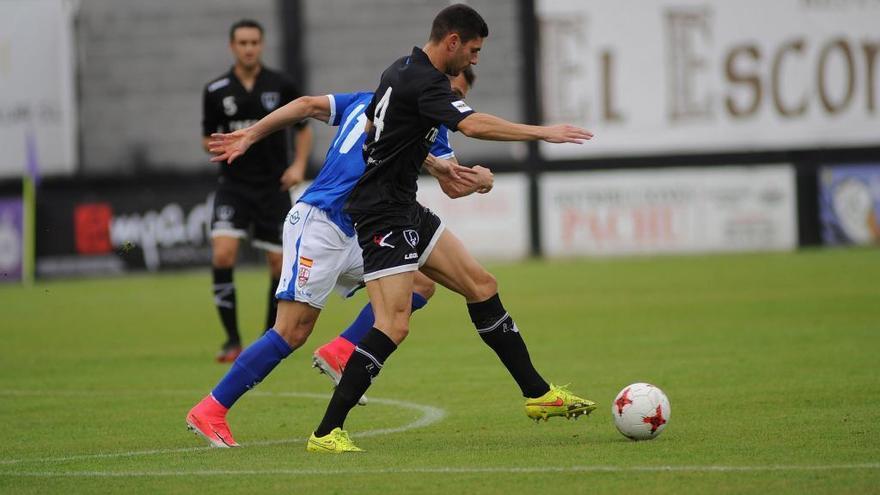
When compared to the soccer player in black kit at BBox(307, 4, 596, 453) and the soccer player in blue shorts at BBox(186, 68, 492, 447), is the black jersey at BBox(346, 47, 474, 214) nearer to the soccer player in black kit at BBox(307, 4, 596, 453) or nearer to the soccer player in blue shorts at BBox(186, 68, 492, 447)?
the soccer player in black kit at BBox(307, 4, 596, 453)

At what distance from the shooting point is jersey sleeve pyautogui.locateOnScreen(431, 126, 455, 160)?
820cm

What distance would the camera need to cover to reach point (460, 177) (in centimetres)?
763

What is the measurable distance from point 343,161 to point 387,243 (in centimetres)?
79

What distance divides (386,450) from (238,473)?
0.91 meters

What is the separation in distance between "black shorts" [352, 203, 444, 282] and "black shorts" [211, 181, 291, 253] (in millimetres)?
4872

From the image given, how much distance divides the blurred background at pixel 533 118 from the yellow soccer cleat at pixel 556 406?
18.1 m

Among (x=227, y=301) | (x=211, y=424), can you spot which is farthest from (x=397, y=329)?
(x=227, y=301)

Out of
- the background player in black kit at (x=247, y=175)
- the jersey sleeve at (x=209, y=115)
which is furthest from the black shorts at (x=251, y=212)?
the jersey sleeve at (x=209, y=115)

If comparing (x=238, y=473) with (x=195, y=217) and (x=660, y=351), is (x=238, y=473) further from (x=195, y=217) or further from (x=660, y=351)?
(x=195, y=217)

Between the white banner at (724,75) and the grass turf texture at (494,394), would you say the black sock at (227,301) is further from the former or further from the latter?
the white banner at (724,75)

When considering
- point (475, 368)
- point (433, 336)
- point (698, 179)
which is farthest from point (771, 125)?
point (475, 368)

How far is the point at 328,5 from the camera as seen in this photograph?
1111 inches

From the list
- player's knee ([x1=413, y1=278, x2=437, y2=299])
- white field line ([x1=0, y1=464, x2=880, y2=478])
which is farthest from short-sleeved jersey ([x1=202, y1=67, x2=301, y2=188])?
white field line ([x1=0, y1=464, x2=880, y2=478])

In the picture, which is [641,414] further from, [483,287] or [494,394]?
[494,394]
